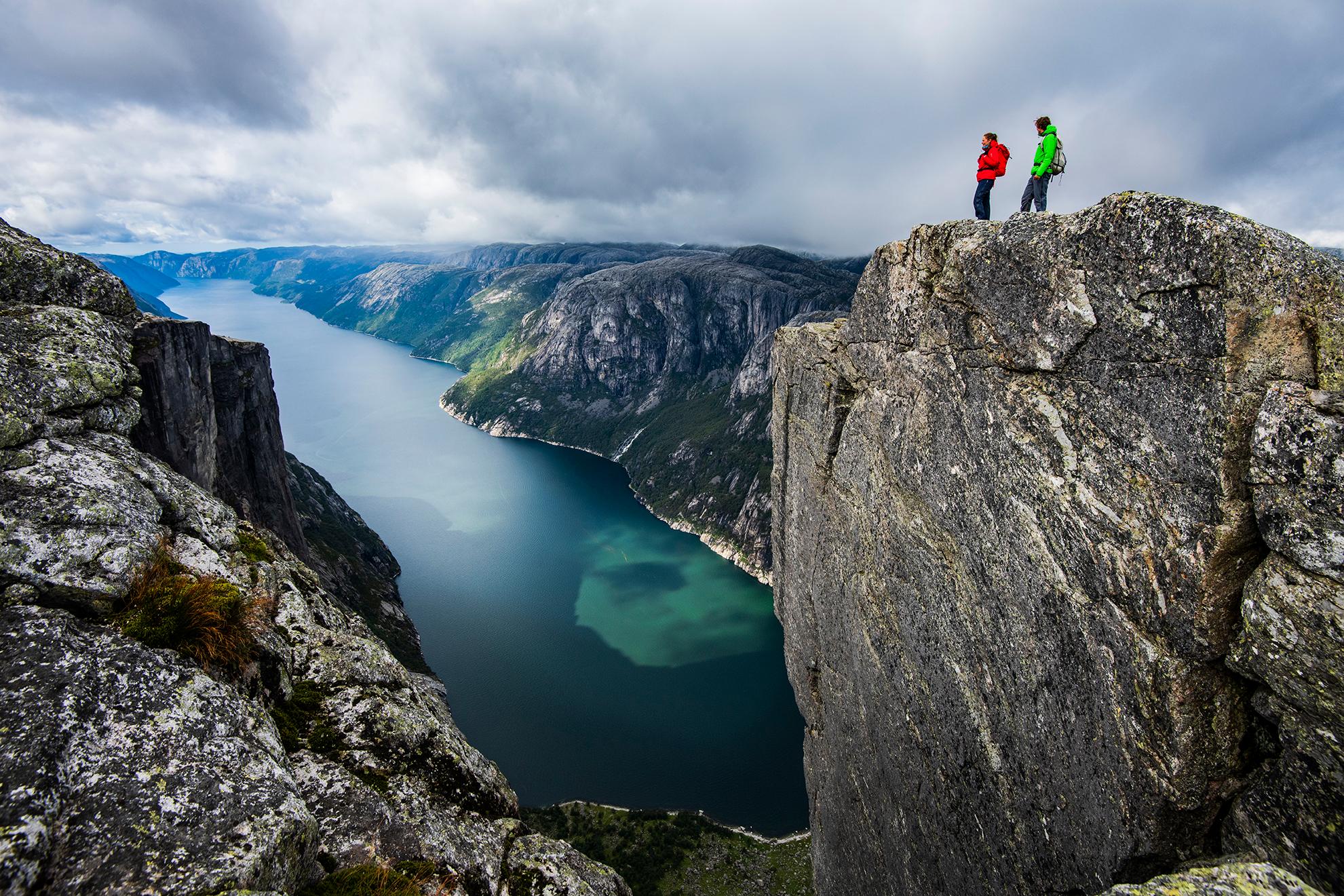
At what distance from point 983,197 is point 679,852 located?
2375 inches

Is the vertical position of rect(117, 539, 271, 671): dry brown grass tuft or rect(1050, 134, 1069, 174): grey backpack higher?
rect(1050, 134, 1069, 174): grey backpack

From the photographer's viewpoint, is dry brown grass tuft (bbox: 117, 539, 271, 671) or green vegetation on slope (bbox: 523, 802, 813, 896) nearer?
dry brown grass tuft (bbox: 117, 539, 271, 671)

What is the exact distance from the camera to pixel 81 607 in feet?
25.7

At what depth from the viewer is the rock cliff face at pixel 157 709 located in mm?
6047

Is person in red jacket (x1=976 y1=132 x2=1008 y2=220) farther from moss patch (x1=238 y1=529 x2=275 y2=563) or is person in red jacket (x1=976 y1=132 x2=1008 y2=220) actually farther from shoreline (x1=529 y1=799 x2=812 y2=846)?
shoreline (x1=529 y1=799 x2=812 y2=846)

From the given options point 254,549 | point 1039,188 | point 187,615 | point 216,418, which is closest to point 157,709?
point 187,615

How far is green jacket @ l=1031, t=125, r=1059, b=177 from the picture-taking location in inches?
640

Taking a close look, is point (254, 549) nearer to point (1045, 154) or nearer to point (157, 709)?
point (157, 709)

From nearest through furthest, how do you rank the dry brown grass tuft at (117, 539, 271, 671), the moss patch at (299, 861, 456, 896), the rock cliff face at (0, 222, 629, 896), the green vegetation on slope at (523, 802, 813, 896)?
the rock cliff face at (0, 222, 629, 896)
the moss patch at (299, 861, 456, 896)
the dry brown grass tuft at (117, 539, 271, 671)
the green vegetation on slope at (523, 802, 813, 896)

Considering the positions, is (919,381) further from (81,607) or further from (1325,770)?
(81,607)

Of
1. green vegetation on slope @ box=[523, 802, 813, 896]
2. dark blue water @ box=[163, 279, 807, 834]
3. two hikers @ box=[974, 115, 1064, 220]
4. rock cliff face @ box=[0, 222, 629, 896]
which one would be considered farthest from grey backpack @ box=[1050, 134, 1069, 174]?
dark blue water @ box=[163, 279, 807, 834]

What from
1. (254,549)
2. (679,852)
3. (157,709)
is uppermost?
(254,549)

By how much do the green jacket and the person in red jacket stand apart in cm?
189

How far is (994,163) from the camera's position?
18.4 meters
